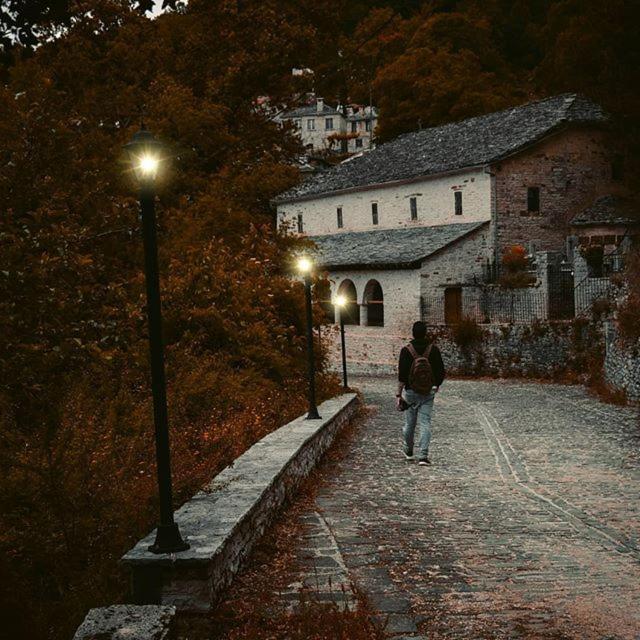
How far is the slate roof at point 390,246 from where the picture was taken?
34031 millimetres

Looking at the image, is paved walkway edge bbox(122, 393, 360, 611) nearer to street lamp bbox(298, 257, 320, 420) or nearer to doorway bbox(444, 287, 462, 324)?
street lamp bbox(298, 257, 320, 420)

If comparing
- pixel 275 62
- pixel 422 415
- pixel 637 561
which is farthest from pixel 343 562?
pixel 275 62

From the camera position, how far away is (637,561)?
268 inches

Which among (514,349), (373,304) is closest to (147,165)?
(514,349)

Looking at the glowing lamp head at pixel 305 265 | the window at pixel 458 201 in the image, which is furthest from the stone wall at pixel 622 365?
the window at pixel 458 201

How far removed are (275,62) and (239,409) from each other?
2020cm

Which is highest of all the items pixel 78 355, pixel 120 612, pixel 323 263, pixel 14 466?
pixel 323 263

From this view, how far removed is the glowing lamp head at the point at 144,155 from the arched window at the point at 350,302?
3092 cm

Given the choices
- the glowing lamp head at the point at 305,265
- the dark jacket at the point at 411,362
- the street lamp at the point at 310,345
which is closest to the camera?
the dark jacket at the point at 411,362

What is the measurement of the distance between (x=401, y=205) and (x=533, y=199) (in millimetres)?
6579

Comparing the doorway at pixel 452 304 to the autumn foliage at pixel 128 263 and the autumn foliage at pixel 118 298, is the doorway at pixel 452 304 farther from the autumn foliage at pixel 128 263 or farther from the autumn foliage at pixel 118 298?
the autumn foliage at pixel 128 263

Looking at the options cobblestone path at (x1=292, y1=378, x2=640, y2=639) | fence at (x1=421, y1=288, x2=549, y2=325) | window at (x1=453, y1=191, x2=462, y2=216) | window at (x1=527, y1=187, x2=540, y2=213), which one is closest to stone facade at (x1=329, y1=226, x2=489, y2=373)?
fence at (x1=421, y1=288, x2=549, y2=325)

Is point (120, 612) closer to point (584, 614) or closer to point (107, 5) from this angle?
point (584, 614)

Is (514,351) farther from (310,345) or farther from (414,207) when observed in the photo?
(310,345)
